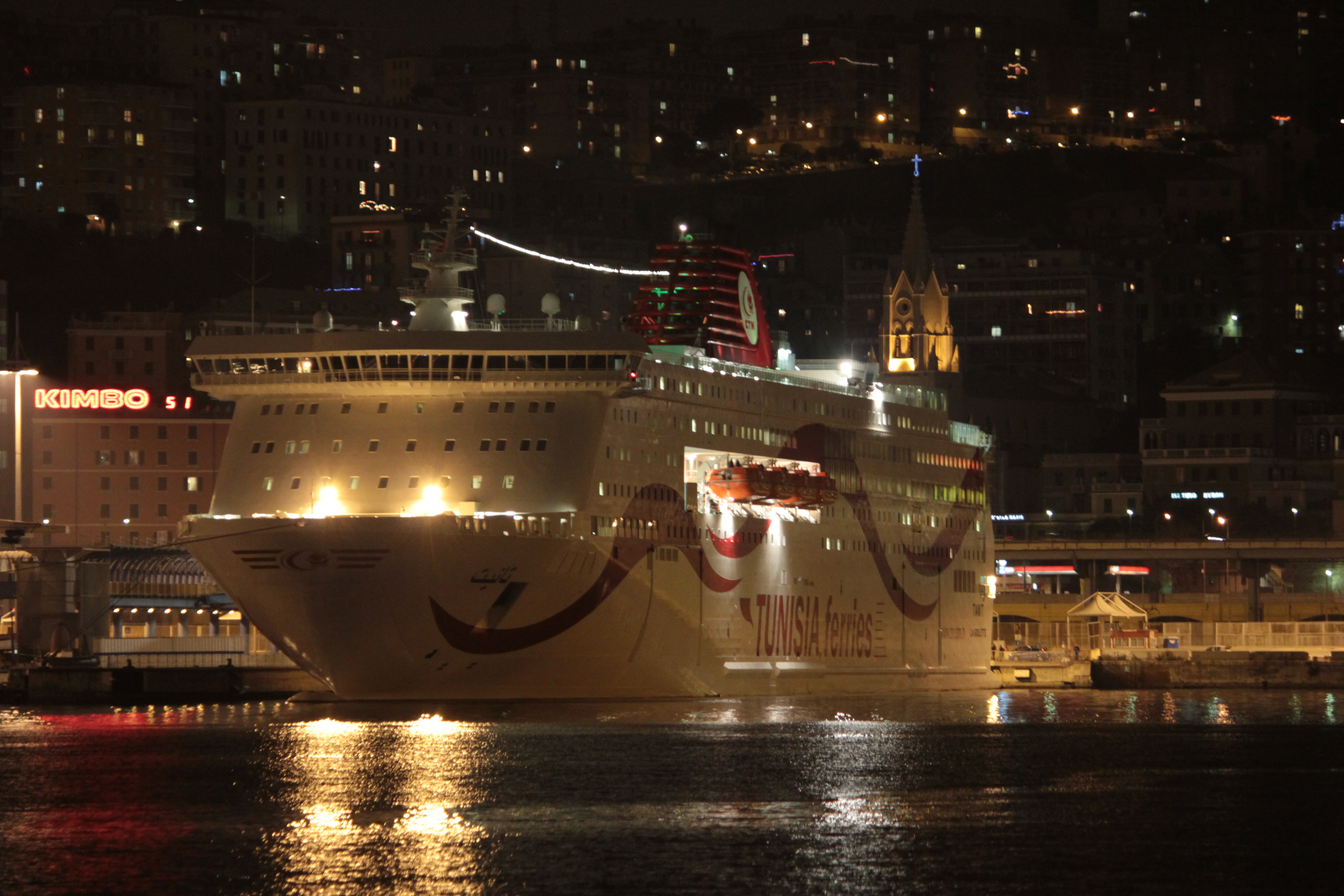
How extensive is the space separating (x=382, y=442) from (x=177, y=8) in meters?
98.0

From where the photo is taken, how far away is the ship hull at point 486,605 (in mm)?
54312

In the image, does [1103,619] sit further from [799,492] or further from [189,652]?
[189,652]

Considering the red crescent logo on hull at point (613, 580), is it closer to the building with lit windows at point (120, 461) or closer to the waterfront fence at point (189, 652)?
the waterfront fence at point (189, 652)

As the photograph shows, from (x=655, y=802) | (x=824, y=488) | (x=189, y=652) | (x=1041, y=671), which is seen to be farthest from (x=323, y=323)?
(x=1041, y=671)

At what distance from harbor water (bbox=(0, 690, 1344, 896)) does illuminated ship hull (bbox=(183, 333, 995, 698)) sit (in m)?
1.65

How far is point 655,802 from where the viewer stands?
149 feet

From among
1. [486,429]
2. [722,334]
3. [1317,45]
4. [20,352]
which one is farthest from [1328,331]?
[486,429]

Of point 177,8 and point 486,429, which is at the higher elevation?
point 177,8

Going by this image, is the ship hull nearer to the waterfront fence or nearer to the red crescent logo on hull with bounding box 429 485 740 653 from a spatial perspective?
the red crescent logo on hull with bounding box 429 485 740 653

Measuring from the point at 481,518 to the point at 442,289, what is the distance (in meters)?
7.31

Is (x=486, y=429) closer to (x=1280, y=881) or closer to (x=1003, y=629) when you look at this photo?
(x=1280, y=881)

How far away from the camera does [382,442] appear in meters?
56.2

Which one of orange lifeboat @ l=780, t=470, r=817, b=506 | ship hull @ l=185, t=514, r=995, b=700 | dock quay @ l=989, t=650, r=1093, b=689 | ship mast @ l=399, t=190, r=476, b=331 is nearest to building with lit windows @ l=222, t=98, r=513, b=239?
dock quay @ l=989, t=650, r=1093, b=689

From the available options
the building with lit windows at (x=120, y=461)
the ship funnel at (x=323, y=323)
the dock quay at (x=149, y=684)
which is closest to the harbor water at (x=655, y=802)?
the dock quay at (x=149, y=684)
